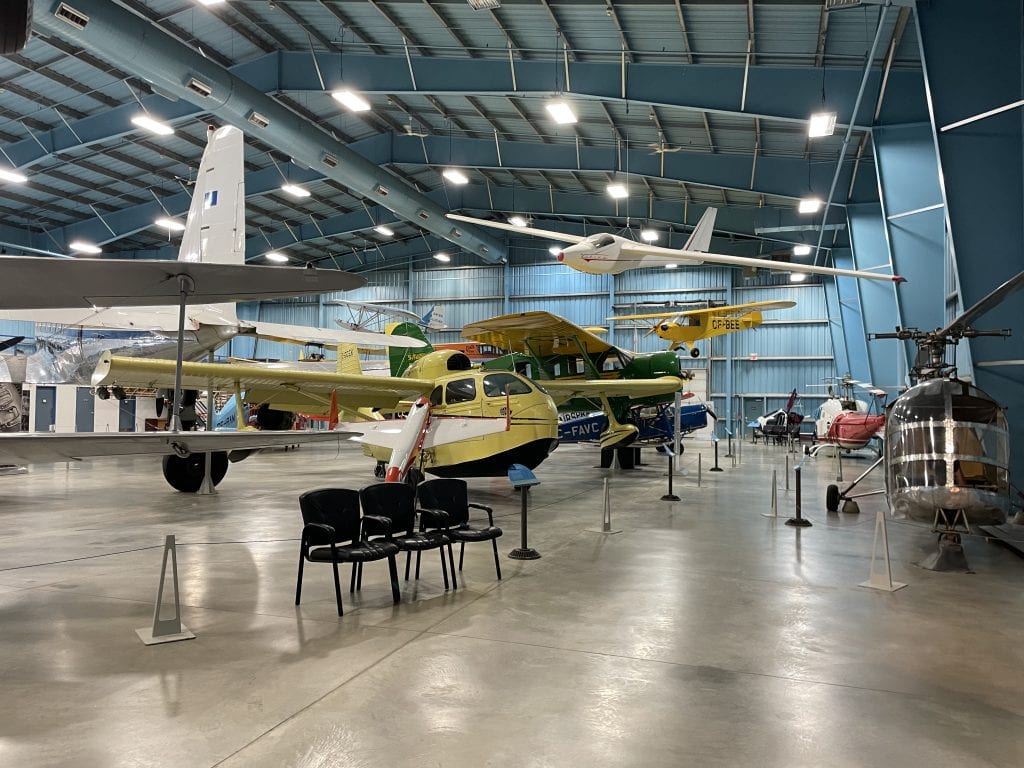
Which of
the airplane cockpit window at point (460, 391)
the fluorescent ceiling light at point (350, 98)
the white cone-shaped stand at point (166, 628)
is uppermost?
the fluorescent ceiling light at point (350, 98)

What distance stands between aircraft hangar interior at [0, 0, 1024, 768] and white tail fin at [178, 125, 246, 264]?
61 millimetres

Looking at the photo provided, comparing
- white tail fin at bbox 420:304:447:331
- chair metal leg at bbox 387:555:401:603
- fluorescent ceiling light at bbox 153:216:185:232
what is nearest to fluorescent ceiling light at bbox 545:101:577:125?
chair metal leg at bbox 387:555:401:603

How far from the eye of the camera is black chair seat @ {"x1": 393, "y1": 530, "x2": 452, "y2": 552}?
4.84 metres

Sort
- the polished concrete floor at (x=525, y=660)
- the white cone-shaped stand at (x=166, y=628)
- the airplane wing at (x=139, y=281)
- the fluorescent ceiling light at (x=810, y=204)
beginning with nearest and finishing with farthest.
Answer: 1. the polished concrete floor at (x=525, y=660)
2. the airplane wing at (x=139, y=281)
3. the white cone-shaped stand at (x=166, y=628)
4. the fluorescent ceiling light at (x=810, y=204)

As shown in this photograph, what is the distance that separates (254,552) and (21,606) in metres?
2.17

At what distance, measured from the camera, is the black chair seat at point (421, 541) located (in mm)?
4840

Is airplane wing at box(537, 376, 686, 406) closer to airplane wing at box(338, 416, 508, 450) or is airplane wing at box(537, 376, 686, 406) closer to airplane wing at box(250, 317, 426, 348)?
airplane wing at box(250, 317, 426, 348)

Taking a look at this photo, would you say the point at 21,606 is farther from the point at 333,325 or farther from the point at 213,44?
the point at 333,325

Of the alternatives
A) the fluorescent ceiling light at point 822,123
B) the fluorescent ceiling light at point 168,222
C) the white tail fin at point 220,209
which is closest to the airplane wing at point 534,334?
the fluorescent ceiling light at point 822,123

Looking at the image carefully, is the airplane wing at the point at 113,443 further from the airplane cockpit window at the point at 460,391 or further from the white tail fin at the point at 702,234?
the white tail fin at the point at 702,234

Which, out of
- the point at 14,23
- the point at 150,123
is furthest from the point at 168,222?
the point at 14,23

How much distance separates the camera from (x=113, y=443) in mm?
3664

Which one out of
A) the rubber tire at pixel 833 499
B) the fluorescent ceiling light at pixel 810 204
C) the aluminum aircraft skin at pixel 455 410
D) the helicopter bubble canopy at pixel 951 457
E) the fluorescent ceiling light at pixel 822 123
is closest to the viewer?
the helicopter bubble canopy at pixel 951 457

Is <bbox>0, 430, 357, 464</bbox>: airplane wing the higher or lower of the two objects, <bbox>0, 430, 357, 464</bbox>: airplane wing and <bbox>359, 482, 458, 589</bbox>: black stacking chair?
the higher
